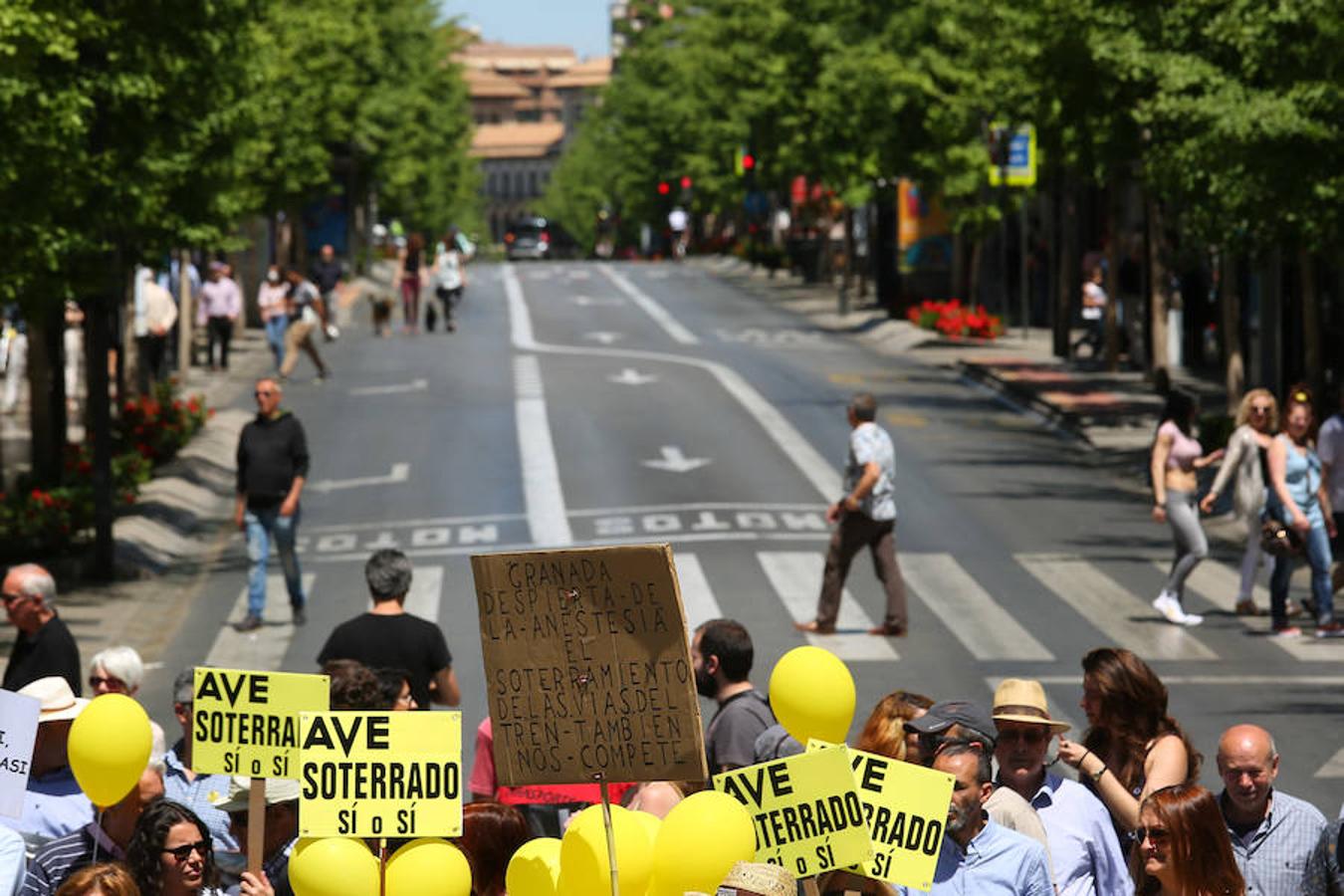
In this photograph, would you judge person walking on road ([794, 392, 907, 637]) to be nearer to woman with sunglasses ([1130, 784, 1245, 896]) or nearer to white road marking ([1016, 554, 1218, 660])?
white road marking ([1016, 554, 1218, 660])

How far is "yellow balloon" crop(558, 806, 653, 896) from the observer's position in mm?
6559

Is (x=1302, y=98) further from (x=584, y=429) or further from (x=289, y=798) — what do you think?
(x=289, y=798)

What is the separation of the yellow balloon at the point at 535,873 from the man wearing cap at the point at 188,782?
2.76 m

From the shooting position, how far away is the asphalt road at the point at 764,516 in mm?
18250

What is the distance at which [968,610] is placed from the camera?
2098 centimetres

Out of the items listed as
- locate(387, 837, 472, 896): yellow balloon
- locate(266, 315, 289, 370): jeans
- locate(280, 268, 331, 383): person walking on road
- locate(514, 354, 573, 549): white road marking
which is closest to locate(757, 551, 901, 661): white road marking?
locate(514, 354, 573, 549): white road marking

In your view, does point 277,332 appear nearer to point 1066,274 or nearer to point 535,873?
point 1066,274

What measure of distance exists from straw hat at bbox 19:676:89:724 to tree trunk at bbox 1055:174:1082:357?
35.4m

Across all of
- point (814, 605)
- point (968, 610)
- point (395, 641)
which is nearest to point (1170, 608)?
point (968, 610)

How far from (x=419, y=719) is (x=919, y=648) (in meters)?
12.0

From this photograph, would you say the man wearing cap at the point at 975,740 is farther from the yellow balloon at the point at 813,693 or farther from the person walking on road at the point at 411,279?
the person walking on road at the point at 411,279

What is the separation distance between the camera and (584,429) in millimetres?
34250

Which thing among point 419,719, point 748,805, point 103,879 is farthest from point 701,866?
point 103,879

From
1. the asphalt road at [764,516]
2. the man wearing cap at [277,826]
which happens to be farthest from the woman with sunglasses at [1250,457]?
the man wearing cap at [277,826]
